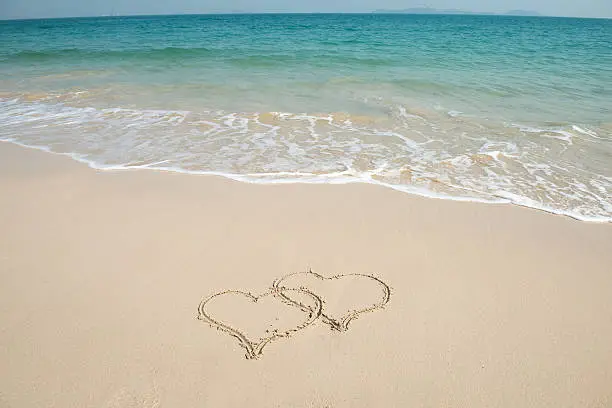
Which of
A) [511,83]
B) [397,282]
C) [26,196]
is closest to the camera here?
[397,282]

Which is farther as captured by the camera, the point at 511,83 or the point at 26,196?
the point at 511,83

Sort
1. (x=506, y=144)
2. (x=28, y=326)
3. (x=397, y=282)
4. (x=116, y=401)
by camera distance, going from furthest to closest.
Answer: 1. (x=506, y=144)
2. (x=397, y=282)
3. (x=28, y=326)
4. (x=116, y=401)

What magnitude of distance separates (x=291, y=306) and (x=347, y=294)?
47 centimetres

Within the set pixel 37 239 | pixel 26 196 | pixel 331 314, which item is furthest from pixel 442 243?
pixel 26 196

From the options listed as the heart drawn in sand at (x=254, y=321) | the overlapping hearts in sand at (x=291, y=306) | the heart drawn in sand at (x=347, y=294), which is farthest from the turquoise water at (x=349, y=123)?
the heart drawn in sand at (x=254, y=321)

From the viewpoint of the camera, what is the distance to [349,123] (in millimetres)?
8406

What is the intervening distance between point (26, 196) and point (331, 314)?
4200mm

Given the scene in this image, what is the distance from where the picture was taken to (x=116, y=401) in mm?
2414

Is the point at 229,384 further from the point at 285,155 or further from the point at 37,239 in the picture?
the point at 285,155

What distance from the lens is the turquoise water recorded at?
5684 mm

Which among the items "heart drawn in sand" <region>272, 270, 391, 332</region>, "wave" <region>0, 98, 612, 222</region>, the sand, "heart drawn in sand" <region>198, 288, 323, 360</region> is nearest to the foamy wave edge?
"wave" <region>0, 98, 612, 222</region>

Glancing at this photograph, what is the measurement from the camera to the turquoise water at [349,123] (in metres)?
5.68

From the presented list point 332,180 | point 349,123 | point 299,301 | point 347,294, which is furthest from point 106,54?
point 347,294

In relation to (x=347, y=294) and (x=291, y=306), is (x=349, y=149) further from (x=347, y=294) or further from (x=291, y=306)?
(x=291, y=306)
